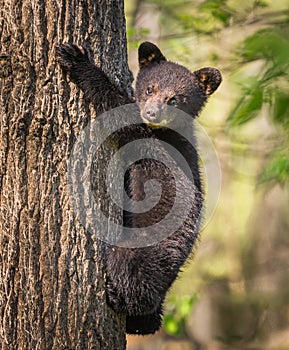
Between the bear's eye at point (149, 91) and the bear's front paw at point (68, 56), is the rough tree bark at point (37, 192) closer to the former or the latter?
the bear's front paw at point (68, 56)

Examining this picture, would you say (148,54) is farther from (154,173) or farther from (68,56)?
(68,56)

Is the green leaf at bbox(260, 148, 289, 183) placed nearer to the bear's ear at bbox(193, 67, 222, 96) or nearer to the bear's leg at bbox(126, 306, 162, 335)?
the bear's leg at bbox(126, 306, 162, 335)

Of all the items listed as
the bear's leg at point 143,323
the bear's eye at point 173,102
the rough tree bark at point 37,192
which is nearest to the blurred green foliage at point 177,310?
the bear's leg at point 143,323

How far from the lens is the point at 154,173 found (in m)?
4.11

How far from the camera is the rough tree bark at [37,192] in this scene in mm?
3385

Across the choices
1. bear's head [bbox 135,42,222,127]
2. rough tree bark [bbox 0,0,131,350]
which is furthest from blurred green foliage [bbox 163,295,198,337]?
rough tree bark [bbox 0,0,131,350]

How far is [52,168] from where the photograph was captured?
3.41 metres

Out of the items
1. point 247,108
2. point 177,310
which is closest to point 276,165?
point 247,108

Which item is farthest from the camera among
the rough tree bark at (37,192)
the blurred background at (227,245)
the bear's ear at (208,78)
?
the blurred background at (227,245)

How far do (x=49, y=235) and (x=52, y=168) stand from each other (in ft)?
1.20

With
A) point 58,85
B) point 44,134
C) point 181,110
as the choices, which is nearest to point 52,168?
point 44,134

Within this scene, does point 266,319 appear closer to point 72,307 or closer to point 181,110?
point 181,110

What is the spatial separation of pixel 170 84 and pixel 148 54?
416 mm

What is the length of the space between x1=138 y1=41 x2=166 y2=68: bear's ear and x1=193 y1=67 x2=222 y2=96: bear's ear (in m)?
0.34
